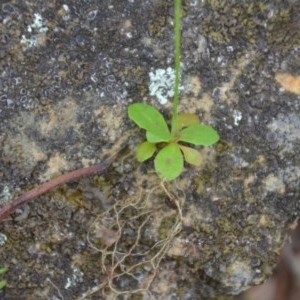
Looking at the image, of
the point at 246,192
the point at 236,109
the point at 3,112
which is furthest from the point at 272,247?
the point at 3,112

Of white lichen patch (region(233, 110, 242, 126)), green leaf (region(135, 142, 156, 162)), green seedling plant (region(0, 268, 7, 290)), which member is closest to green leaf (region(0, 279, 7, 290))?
green seedling plant (region(0, 268, 7, 290))

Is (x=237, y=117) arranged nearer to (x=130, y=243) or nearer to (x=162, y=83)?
(x=162, y=83)

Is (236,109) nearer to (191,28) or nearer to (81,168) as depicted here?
(191,28)

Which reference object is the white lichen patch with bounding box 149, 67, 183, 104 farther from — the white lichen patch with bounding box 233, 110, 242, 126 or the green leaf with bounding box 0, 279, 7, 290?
the green leaf with bounding box 0, 279, 7, 290

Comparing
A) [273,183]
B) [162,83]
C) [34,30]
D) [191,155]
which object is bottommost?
[273,183]

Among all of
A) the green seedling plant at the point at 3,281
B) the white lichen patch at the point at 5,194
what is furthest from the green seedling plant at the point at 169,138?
the green seedling plant at the point at 3,281

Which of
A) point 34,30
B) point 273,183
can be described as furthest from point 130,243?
point 34,30

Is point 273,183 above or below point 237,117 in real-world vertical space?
below

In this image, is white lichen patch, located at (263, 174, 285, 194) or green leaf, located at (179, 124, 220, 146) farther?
white lichen patch, located at (263, 174, 285, 194)
